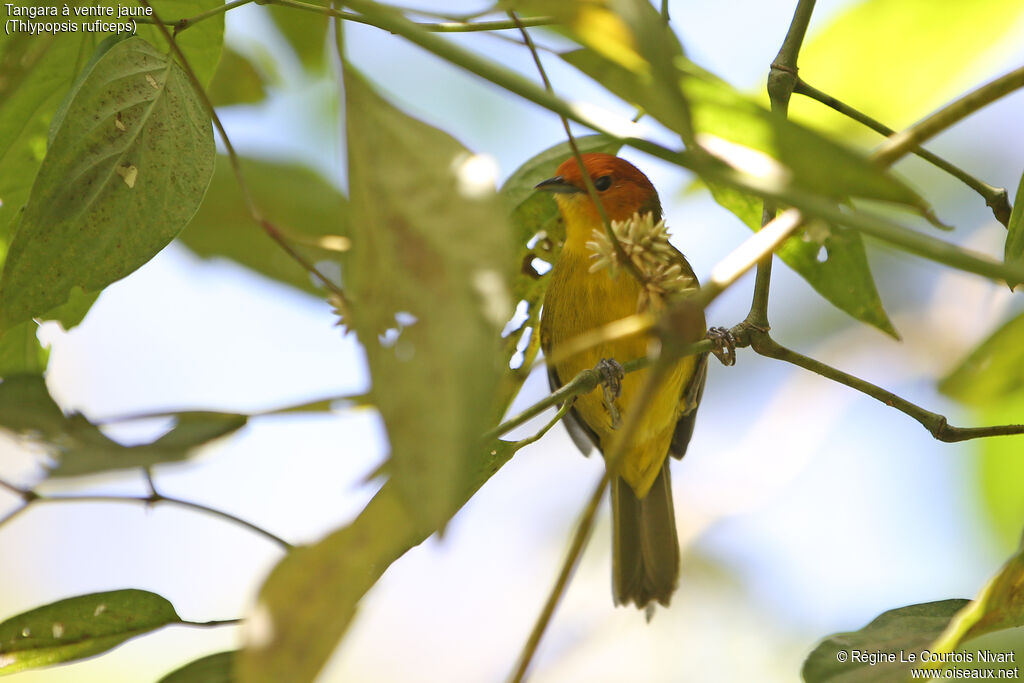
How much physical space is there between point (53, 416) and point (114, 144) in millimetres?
469

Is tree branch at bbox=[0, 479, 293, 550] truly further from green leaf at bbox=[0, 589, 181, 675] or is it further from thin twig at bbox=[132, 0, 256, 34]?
thin twig at bbox=[132, 0, 256, 34]

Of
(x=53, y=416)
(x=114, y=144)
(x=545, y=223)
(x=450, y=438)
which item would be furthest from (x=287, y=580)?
(x=545, y=223)

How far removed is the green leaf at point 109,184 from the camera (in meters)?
1.43

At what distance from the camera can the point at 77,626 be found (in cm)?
160

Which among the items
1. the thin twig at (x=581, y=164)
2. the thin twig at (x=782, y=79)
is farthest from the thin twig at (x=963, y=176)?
the thin twig at (x=581, y=164)

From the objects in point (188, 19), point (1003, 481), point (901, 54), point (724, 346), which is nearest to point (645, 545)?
point (1003, 481)

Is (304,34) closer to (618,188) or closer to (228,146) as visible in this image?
(228,146)

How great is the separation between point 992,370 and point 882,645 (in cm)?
103

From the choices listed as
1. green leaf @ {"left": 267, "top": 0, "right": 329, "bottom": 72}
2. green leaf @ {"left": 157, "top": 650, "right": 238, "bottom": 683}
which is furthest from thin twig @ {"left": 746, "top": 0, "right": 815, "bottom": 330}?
green leaf @ {"left": 267, "top": 0, "right": 329, "bottom": 72}

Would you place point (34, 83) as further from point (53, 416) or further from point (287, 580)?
point (287, 580)

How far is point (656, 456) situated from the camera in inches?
163

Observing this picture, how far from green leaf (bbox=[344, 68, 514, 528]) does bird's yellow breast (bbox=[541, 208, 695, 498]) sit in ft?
7.80

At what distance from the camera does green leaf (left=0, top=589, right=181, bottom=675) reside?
1.57 metres

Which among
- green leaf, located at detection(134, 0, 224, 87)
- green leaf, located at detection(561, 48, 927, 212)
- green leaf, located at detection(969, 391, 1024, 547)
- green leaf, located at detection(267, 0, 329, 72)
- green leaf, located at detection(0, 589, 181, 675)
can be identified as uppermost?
green leaf, located at detection(267, 0, 329, 72)
